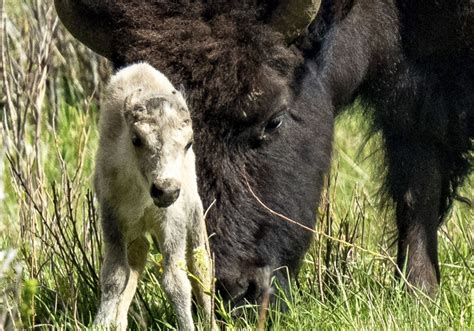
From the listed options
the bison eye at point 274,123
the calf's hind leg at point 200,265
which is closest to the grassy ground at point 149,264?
the calf's hind leg at point 200,265

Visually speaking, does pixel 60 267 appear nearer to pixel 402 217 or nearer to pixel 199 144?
pixel 199 144

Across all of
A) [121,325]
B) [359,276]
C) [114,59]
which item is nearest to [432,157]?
[359,276]

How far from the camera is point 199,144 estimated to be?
512 centimetres

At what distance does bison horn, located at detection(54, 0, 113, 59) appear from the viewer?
5.24 metres

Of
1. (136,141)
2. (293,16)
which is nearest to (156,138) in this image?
(136,141)

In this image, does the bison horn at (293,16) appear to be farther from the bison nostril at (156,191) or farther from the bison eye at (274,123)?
the bison nostril at (156,191)

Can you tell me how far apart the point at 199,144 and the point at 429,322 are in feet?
3.98

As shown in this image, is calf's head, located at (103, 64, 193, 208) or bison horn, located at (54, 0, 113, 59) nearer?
calf's head, located at (103, 64, 193, 208)

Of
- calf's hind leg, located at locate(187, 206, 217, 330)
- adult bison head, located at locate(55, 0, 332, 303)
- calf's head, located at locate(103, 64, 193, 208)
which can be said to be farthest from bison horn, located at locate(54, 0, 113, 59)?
calf's head, located at locate(103, 64, 193, 208)

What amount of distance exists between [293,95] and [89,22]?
1.00 meters

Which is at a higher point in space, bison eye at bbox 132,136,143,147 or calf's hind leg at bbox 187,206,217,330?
bison eye at bbox 132,136,143,147

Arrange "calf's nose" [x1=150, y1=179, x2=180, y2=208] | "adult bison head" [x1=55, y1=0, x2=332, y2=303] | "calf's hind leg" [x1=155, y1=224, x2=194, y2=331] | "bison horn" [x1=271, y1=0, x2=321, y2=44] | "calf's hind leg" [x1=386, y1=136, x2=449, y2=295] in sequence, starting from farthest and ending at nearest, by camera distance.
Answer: "calf's hind leg" [x1=386, y1=136, x2=449, y2=295]
"bison horn" [x1=271, y1=0, x2=321, y2=44]
"adult bison head" [x1=55, y1=0, x2=332, y2=303]
"calf's hind leg" [x1=155, y1=224, x2=194, y2=331]
"calf's nose" [x1=150, y1=179, x2=180, y2=208]

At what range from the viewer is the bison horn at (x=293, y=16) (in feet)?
17.8

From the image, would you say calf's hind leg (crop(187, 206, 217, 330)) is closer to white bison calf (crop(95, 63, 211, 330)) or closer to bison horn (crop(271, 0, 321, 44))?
white bison calf (crop(95, 63, 211, 330))
